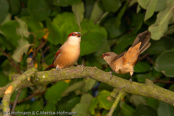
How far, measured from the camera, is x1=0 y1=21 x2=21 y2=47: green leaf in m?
0.95

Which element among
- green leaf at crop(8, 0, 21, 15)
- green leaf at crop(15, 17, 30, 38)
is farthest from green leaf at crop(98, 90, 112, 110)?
green leaf at crop(8, 0, 21, 15)

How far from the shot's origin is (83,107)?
88 cm

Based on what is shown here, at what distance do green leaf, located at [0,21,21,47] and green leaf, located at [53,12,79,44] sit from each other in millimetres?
184

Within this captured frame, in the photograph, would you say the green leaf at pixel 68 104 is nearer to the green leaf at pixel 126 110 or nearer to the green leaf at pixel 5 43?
the green leaf at pixel 126 110

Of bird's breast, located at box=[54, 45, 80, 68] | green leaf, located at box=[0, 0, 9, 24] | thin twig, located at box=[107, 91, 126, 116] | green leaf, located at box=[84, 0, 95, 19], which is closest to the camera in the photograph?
thin twig, located at box=[107, 91, 126, 116]

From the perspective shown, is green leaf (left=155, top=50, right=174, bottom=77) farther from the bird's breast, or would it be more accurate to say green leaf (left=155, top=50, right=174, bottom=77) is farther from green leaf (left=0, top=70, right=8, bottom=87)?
green leaf (left=0, top=70, right=8, bottom=87)

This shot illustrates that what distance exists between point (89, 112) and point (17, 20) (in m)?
0.51

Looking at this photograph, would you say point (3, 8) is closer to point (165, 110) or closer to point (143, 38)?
point (143, 38)

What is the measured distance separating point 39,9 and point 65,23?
0.14 meters

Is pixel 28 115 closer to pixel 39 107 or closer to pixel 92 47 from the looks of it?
pixel 39 107

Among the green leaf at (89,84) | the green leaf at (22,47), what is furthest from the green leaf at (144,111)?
the green leaf at (22,47)

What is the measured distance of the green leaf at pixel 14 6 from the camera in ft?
3.34

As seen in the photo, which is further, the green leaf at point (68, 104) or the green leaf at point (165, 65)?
the green leaf at point (68, 104)

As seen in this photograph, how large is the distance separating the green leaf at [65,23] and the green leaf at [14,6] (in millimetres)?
196
